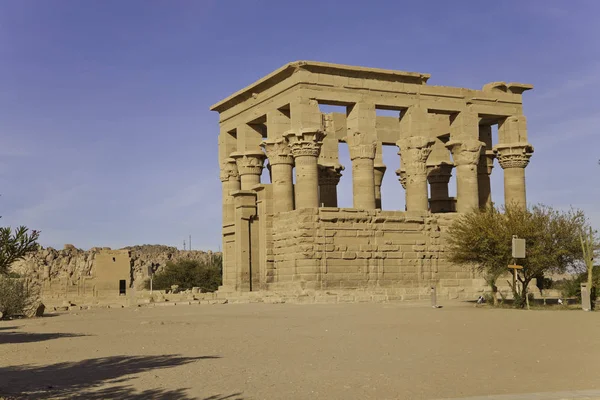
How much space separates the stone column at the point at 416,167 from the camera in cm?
3528

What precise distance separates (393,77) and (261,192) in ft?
25.2

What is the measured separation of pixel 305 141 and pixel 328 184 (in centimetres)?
843

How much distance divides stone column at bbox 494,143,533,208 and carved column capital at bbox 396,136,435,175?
4711 millimetres

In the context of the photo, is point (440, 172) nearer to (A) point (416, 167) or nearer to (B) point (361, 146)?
(A) point (416, 167)

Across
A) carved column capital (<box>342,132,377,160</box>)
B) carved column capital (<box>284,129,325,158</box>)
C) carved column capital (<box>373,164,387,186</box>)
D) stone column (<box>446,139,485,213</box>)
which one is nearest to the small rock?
carved column capital (<box>284,129,325,158</box>)

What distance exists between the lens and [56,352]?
13727 mm

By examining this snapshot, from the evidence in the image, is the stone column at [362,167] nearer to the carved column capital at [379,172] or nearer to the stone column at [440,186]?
the stone column at [440,186]

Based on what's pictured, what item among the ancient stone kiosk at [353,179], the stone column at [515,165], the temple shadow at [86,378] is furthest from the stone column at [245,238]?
the temple shadow at [86,378]

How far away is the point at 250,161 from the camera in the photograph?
38.4m

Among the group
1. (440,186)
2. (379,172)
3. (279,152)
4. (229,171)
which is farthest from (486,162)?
(229,171)

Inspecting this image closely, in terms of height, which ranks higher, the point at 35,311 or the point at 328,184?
the point at 328,184

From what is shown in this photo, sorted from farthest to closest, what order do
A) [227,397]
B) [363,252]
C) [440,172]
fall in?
[440,172] → [363,252] → [227,397]

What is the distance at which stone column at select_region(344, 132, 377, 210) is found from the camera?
113 feet

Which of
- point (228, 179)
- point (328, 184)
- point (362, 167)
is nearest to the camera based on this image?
point (362, 167)
